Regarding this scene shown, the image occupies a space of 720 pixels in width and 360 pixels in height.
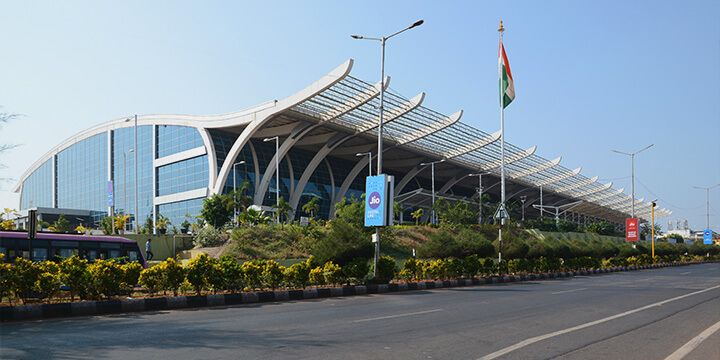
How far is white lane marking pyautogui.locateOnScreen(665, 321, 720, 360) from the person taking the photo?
21.4ft

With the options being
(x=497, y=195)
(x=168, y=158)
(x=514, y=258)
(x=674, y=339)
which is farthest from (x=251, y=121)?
(x=497, y=195)

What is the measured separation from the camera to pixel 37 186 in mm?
76812

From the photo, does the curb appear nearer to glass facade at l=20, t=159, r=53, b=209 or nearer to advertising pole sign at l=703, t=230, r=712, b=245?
glass facade at l=20, t=159, r=53, b=209

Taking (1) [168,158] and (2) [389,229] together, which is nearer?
(2) [389,229]

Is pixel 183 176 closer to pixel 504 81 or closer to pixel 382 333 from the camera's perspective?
pixel 504 81

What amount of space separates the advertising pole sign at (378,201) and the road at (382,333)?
5.86 meters

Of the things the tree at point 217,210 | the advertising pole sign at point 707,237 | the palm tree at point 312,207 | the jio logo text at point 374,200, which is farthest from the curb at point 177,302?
the advertising pole sign at point 707,237

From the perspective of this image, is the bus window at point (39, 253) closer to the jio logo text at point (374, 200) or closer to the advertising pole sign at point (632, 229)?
the jio logo text at point (374, 200)

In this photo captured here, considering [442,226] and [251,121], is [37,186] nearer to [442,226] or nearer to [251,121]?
[251,121]

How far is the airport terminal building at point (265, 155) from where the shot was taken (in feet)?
161

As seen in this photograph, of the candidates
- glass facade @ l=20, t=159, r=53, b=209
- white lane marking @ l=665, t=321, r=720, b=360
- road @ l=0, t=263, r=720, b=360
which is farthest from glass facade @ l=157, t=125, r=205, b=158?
white lane marking @ l=665, t=321, r=720, b=360

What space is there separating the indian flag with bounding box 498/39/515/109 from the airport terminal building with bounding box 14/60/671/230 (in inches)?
440

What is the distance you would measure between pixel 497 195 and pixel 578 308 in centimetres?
9447

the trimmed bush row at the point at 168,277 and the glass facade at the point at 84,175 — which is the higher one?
the glass facade at the point at 84,175
